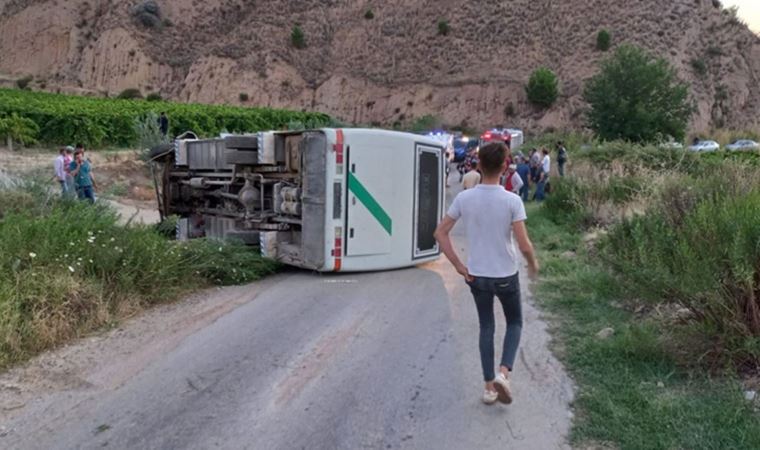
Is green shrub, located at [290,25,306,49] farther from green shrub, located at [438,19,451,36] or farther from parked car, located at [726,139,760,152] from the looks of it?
parked car, located at [726,139,760,152]

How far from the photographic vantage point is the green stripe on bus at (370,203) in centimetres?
893

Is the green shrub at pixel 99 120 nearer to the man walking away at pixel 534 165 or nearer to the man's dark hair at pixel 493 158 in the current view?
the man walking away at pixel 534 165

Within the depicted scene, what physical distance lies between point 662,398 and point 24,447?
415cm

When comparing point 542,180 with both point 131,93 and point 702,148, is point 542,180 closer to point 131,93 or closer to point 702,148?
point 702,148

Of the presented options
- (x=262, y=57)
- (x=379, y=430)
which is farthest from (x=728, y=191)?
(x=262, y=57)

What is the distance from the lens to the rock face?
54.4 meters

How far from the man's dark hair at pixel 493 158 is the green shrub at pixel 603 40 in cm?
5462

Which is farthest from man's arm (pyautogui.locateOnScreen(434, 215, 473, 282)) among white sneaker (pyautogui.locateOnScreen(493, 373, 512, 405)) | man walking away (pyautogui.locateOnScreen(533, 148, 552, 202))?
man walking away (pyautogui.locateOnScreen(533, 148, 552, 202))

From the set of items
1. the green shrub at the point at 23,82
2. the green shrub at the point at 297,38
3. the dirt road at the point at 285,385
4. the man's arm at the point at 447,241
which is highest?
the green shrub at the point at 297,38

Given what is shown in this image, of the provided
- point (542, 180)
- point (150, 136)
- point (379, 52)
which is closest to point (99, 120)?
point (150, 136)

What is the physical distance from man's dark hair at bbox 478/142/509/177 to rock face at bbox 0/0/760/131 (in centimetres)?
5190

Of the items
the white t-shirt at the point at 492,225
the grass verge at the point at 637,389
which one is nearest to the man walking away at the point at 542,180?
the grass verge at the point at 637,389

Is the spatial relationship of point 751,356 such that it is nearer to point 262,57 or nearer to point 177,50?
point 262,57

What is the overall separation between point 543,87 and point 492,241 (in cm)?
5156
